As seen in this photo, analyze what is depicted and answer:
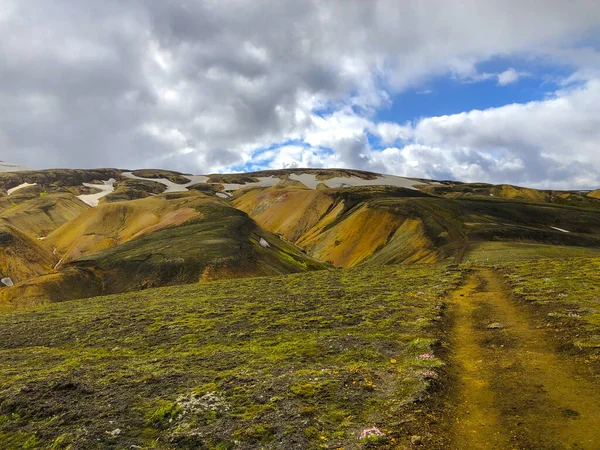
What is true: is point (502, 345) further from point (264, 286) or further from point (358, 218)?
point (358, 218)

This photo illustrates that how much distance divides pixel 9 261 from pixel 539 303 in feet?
333

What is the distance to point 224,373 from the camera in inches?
656

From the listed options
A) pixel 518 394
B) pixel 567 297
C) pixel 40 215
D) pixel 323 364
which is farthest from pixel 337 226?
pixel 40 215

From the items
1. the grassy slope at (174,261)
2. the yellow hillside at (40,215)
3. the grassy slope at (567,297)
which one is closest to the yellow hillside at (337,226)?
the grassy slope at (174,261)

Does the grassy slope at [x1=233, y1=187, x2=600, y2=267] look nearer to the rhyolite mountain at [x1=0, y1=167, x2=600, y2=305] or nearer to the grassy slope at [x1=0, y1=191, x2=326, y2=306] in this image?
the rhyolite mountain at [x1=0, y1=167, x2=600, y2=305]

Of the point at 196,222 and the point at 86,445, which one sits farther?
the point at 196,222

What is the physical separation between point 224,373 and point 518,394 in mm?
10790

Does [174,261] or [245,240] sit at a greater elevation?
[245,240]

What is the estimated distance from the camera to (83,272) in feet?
208

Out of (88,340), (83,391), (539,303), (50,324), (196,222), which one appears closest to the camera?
(83,391)

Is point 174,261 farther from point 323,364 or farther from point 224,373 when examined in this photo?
point 323,364

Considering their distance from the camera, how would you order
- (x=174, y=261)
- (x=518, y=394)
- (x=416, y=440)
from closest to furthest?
1. (x=416, y=440)
2. (x=518, y=394)
3. (x=174, y=261)

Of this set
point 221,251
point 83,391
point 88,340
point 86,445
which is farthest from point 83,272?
point 86,445

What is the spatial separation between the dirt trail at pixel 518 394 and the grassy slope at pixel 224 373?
1.42 meters
